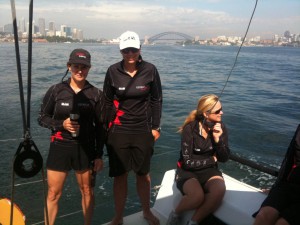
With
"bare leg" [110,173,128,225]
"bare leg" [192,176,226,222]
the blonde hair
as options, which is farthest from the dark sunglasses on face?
"bare leg" [192,176,226,222]

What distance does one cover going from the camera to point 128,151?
2.64 m

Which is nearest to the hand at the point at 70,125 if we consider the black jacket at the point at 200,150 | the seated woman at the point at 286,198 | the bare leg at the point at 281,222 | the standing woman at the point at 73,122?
the standing woman at the point at 73,122

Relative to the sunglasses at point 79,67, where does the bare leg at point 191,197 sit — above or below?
below

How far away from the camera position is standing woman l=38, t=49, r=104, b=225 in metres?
2.39

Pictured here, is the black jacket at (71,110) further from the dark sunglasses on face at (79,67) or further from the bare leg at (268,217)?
the bare leg at (268,217)

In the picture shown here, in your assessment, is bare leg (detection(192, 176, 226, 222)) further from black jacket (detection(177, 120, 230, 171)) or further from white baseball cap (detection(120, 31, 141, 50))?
white baseball cap (detection(120, 31, 141, 50))

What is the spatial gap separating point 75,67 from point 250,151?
6223 mm

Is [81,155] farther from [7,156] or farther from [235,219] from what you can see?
[7,156]

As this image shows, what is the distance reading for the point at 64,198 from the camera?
15.9ft

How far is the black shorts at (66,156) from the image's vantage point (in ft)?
7.95

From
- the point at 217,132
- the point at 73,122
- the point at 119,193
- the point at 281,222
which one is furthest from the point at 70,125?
the point at 281,222

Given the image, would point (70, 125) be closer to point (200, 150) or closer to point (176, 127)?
point (200, 150)

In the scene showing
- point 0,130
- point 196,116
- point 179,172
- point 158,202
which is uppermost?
point 196,116

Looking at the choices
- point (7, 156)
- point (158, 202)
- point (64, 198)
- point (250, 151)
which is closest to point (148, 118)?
point (158, 202)
